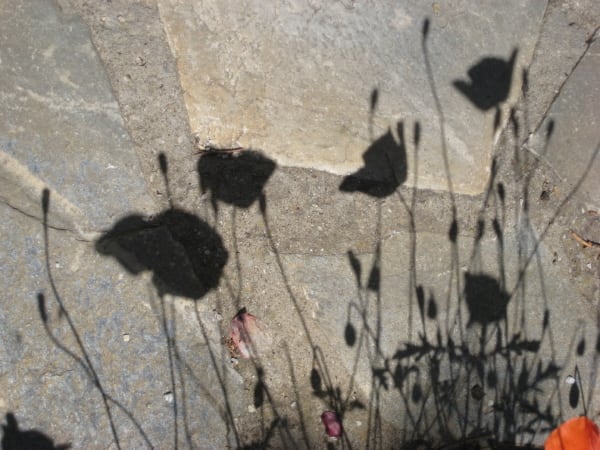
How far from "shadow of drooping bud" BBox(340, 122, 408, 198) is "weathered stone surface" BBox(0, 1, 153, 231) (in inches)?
29.3

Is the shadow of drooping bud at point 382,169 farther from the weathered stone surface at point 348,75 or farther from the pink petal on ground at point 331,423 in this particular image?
the pink petal on ground at point 331,423

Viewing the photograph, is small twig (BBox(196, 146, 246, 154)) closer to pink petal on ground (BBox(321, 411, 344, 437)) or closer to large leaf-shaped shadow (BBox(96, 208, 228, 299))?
large leaf-shaped shadow (BBox(96, 208, 228, 299))

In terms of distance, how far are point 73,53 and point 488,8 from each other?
1.48 m

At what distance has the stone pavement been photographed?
5.71ft

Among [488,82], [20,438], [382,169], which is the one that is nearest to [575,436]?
[382,169]

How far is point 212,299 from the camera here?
6.02 ft

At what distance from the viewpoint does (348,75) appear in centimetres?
192

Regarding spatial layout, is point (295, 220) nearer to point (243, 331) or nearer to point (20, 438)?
point (243, 331)

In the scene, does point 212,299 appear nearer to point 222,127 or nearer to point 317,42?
point 222,127

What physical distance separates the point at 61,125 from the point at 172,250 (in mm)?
532

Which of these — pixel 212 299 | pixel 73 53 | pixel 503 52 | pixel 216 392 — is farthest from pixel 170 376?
pixel 503 52

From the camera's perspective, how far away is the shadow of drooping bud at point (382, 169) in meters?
1.95

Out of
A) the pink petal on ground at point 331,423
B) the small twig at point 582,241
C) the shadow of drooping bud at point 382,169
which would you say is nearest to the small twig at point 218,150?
the shadow of drooping bud at point 382,169

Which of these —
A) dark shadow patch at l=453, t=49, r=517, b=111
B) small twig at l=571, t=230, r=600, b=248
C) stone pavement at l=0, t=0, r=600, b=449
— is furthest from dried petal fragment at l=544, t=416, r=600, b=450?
dark shadow patch at l=453, t=49, r=517, b=111
